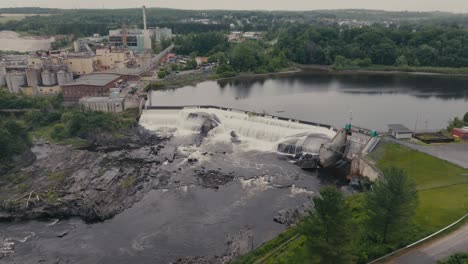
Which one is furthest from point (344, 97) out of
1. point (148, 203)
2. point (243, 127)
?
point (148, 203)

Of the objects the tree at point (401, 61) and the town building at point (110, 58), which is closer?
the town building at point (110, 58)

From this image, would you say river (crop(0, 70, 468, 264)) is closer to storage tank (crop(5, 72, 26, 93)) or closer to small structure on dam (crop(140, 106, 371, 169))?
small structure on dam (crop(140, 106, 371, 169))

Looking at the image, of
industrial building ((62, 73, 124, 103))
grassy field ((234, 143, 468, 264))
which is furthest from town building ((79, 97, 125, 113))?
grassy field ((234, 143, 468, 264))

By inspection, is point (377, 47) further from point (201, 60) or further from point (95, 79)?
point (95, 79)

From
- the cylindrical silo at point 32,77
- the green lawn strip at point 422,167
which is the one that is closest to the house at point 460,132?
the green lawn strip at point 422,167

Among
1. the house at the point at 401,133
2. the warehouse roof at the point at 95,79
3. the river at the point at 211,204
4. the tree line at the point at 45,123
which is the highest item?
the warehouse roof at the point at 95,79

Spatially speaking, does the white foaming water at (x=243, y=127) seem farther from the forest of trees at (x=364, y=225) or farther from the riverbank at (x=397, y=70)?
the riverbank at (x=397, y=70)
